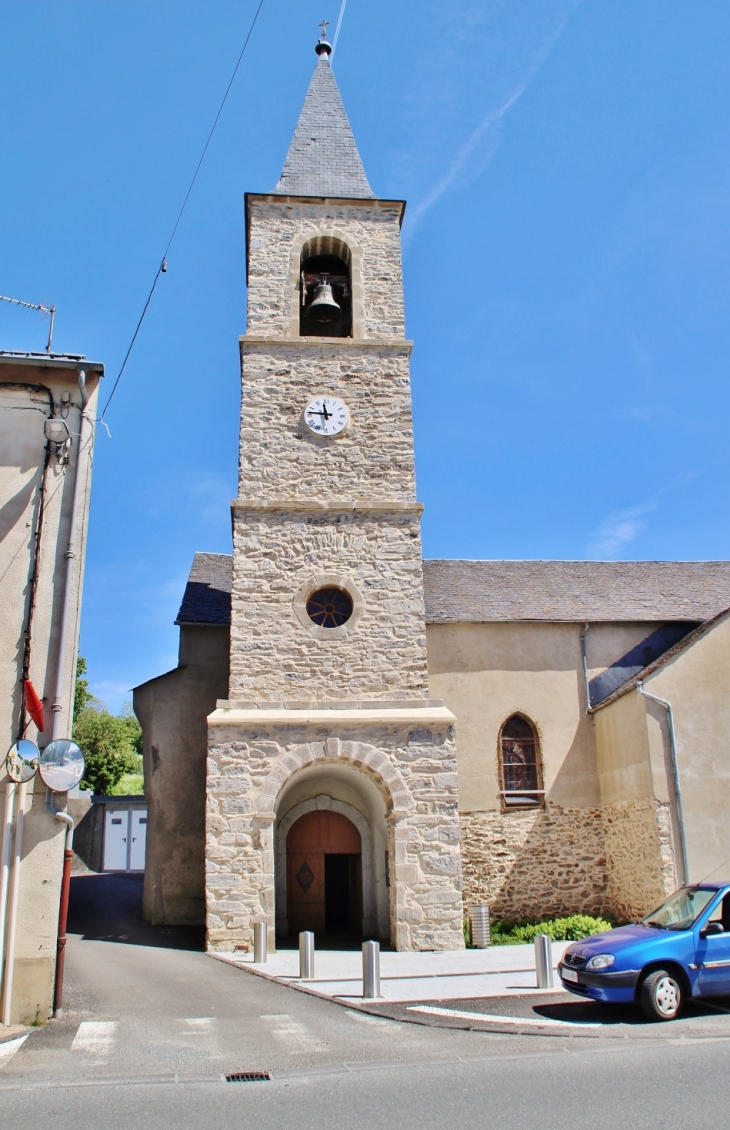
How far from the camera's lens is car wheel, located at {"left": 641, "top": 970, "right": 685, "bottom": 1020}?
7.78m

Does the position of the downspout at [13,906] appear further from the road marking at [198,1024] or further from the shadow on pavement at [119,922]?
the shadow on pavement at [119,922]

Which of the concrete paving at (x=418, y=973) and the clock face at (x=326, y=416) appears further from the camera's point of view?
the clock face at (x=326, y=416)

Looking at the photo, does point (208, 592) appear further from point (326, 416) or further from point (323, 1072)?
point (323, 1072)

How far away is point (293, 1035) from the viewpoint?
285 inches

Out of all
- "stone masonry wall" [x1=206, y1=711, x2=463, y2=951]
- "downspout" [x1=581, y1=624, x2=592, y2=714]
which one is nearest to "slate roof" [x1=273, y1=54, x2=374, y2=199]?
"downspout" [x1=581, y1=624, x2=592, y2=714]

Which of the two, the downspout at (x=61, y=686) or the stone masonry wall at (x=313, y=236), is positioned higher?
the stone masonry wall at (x=313, y=236)

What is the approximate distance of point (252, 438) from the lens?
1545cm

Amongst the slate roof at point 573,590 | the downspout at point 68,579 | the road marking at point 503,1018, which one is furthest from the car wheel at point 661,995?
the slate roof at point 573,590

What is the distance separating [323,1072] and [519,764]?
1126cm

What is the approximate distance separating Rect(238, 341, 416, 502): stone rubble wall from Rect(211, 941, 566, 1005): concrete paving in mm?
7656

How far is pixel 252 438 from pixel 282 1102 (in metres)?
11.7

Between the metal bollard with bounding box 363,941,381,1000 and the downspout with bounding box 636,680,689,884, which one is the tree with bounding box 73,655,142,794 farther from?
the metal bollard with bounding box 363,941,381,1000

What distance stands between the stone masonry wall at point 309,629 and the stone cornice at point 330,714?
225 millimetres

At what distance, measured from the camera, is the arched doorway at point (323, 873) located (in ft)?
47.4
